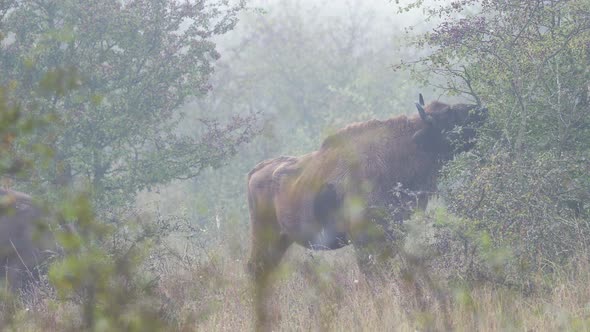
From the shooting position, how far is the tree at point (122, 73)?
37.2ft

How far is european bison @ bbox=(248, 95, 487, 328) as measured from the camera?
29.2ft

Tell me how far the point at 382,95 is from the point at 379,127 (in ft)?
47.7

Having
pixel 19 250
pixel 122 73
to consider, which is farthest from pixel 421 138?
pixel 122 73

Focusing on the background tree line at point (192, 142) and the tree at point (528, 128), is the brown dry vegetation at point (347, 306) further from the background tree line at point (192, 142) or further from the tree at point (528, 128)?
the tree at point (528, 128)

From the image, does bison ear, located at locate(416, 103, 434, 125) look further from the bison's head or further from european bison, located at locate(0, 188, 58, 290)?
european bison, located at locate(0, 188, 58, 290)

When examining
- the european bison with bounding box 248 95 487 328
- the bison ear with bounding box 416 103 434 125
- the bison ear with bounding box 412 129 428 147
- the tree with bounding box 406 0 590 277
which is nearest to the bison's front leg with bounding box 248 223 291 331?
the european bison with bounding box 248 95 487 328

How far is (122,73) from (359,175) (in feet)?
15.3

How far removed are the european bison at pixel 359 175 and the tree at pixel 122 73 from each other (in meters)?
2.85

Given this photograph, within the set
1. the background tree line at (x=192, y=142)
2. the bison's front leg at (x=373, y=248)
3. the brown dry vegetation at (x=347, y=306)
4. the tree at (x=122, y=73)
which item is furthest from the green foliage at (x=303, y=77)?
the brown dry vegetation at (x=347, y=306)

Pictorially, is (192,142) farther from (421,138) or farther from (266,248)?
(421,138)

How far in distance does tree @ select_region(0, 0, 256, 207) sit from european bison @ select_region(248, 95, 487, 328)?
2.85 m

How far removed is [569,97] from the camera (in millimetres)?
7871

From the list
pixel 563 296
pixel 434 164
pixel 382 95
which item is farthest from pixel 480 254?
pixel 382 95

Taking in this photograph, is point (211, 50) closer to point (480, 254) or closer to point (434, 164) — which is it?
point (434, 164)
